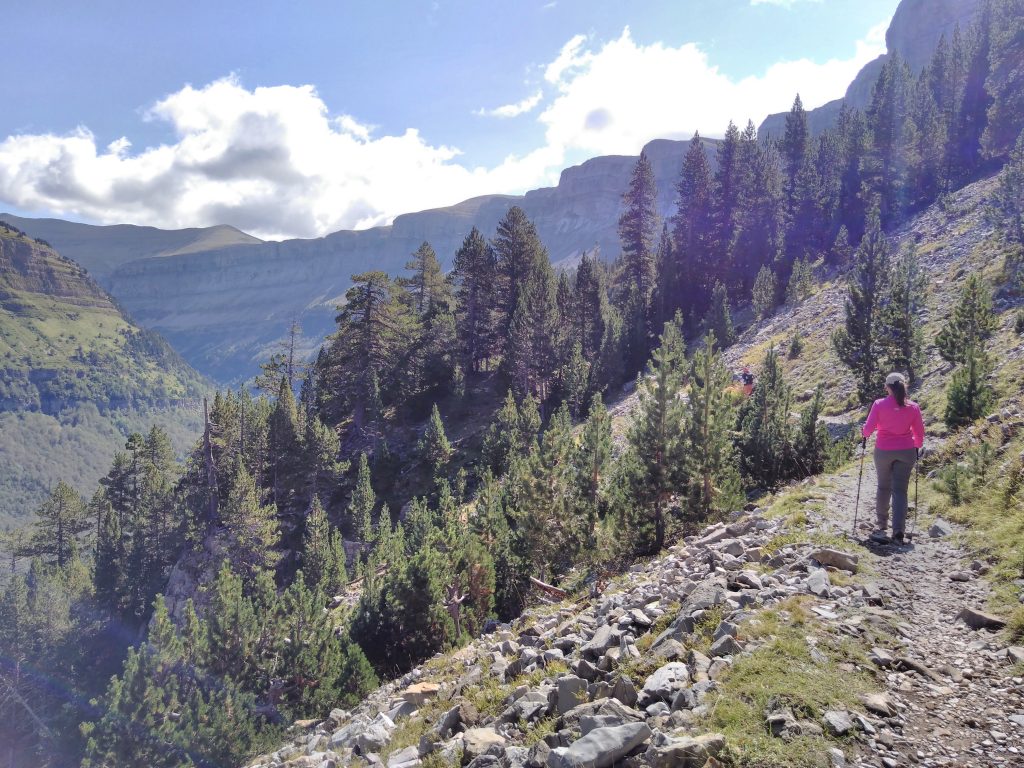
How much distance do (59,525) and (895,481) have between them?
254ft

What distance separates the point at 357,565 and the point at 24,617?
3950 centimetres

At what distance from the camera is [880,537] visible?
9016 millimetres

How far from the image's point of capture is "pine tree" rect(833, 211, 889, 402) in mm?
25453

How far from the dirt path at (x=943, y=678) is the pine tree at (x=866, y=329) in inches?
783

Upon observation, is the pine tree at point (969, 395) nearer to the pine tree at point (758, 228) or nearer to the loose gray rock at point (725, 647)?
the loose gray rock at point (725, 647)

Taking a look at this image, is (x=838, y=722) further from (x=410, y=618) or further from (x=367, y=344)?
(x=367, y=344)

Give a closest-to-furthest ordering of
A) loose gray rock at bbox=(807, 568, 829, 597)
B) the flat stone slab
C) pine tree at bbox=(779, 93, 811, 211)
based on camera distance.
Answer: the flat stone slab < loose gray rock at bbox=(807, 568, 829, 597) < pine tree at bbox=(779, 93, 811, 211)

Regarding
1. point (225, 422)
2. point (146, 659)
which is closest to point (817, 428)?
point (146, 659)

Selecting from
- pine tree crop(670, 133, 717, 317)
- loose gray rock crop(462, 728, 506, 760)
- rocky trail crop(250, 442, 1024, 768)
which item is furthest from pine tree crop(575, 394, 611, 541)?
pine tree crop(670, 133, 717, 317)

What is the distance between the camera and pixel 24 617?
50.7m

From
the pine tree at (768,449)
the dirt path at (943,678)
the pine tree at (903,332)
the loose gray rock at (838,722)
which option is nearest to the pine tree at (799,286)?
the pine tree at (903,332)

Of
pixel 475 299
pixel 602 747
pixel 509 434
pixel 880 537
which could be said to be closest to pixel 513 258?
pixel 475 299

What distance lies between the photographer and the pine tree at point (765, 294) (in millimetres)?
52438

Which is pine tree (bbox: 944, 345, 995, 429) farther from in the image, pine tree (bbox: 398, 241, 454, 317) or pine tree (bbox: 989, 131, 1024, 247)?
pine tree (bbox: 398, 241, 454, 317)
